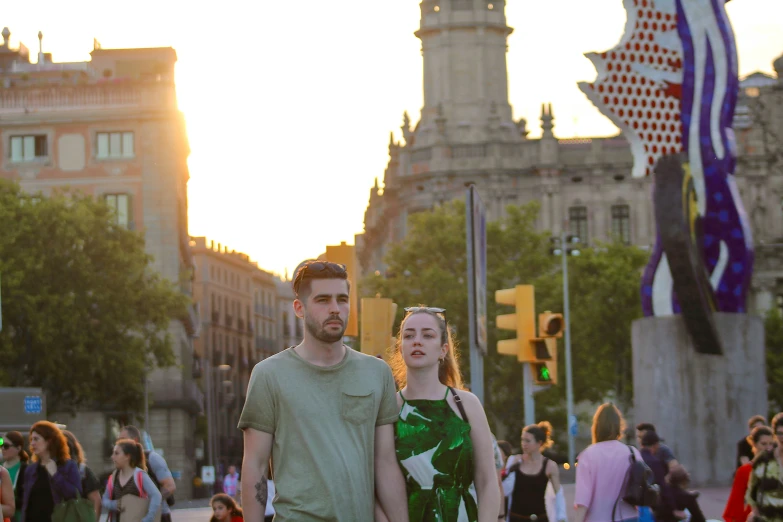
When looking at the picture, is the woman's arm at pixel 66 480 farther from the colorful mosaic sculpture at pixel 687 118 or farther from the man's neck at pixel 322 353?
the colorful mosaic sculpture at pixel 687 118

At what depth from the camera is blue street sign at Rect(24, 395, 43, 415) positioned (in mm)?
35062

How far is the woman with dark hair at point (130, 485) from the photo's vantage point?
13.8 m

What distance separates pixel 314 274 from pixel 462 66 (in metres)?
84.3

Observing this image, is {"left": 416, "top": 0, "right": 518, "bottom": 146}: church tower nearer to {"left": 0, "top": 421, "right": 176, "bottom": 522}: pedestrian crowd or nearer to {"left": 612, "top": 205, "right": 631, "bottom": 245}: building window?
{"left": 612, "top": 205, "right": 631, "bottom": 245}: building window

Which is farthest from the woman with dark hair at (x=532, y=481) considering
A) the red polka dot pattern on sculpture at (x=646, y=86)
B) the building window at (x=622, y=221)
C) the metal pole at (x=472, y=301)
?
the building window at (x=622, y=221)

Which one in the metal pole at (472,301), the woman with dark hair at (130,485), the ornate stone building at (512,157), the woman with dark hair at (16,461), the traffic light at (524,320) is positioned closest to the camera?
the woman with dark hair at (130,485)

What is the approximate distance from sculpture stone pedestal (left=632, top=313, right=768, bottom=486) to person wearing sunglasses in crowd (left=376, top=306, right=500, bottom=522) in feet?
72.2

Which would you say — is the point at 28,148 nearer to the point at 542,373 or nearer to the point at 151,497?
the point at 542,373

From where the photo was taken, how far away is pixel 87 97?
70.0 meters

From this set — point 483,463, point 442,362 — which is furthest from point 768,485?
point 483,463

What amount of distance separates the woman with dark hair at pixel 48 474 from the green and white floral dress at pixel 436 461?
20.8 ft

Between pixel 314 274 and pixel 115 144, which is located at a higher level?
pixel 115 144

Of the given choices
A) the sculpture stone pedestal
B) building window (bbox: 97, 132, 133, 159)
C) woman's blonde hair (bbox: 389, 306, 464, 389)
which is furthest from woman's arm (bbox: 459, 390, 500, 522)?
building window (bbox: 97, 132, 133, 159)

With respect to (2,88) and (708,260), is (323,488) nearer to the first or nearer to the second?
(708,260)
